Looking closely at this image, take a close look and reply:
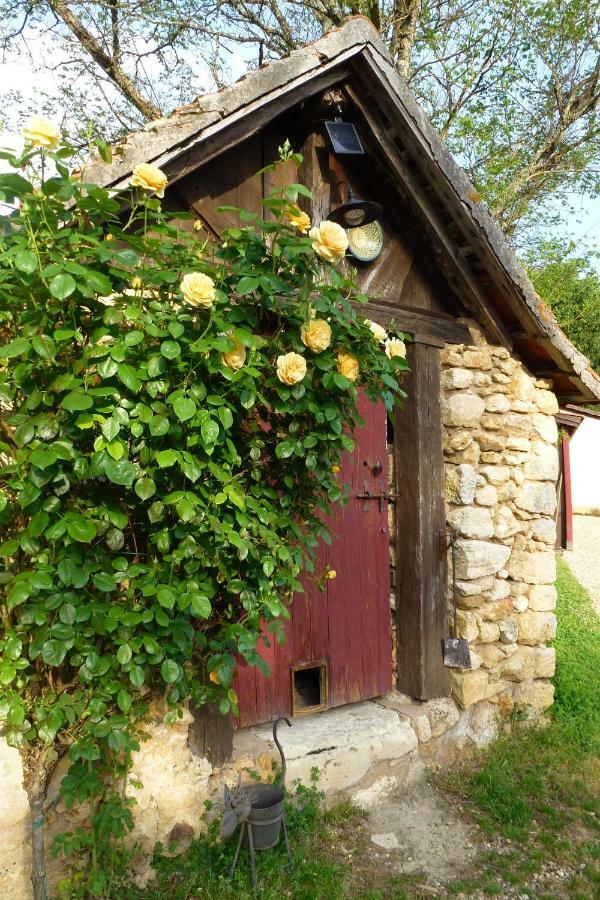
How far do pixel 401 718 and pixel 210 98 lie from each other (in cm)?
355

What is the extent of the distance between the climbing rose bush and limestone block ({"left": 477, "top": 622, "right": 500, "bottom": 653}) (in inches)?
84.5

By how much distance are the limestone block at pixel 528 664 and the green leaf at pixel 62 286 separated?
150 inches

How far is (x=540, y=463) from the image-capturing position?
4.46 meters

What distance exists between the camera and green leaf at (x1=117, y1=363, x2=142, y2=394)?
1.95m

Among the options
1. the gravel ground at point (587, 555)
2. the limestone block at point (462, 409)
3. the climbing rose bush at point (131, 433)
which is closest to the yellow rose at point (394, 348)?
the climbing rose bush at point (131, 433)

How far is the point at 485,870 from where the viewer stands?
3.08 m

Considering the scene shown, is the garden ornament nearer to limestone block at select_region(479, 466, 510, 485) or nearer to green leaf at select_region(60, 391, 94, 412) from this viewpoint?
green leaf at select_region(60, 391, 94, 412)

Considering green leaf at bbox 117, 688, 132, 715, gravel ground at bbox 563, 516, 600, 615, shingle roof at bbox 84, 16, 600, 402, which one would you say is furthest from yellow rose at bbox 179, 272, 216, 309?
gravel ground at bbox 563, 516, 600, 615

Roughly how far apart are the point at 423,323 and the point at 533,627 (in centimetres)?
230

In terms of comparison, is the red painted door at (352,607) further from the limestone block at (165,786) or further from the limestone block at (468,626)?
the limestone block at (165,786)

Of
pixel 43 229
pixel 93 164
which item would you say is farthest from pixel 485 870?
pixel 93 164

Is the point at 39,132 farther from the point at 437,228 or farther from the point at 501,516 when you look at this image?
the point at 501,516

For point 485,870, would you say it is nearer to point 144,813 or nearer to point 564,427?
point 144,813

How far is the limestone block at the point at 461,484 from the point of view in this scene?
4105 mm
